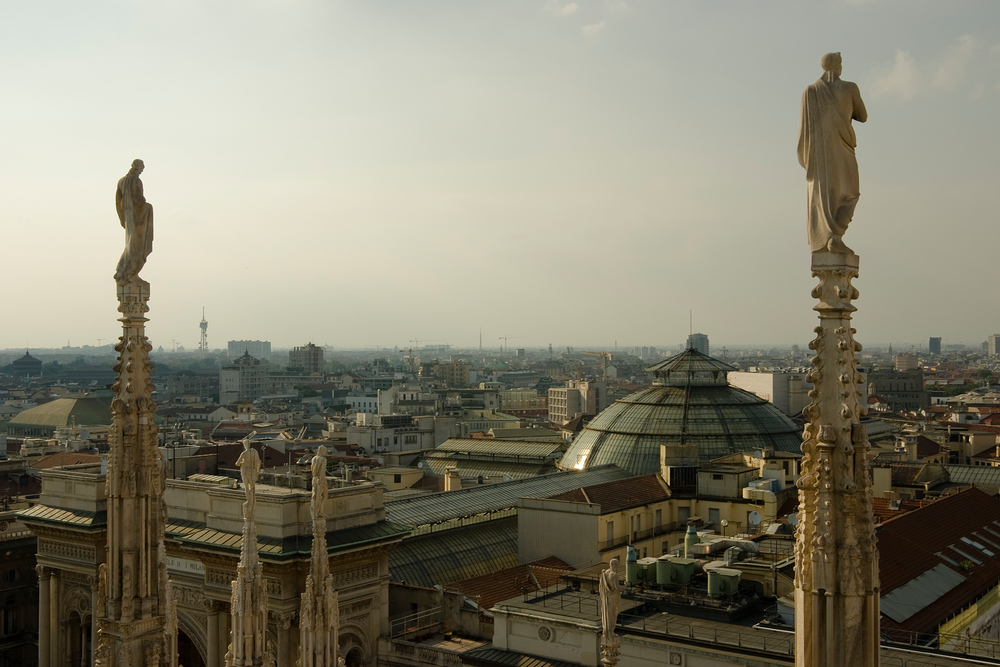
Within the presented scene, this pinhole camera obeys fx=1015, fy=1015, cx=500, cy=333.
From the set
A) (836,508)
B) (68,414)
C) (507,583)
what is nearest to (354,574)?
→ (507,583)

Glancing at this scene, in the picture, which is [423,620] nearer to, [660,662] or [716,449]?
[660,662]

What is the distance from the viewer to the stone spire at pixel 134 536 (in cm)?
1016

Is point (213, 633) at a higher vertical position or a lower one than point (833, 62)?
lower

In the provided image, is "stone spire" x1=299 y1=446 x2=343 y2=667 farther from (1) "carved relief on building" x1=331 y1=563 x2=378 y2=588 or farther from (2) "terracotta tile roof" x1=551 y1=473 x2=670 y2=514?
(2) "terracotta tile roof" x1=551 y1=473 x2=670 y2=514

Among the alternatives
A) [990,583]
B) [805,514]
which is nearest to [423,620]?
[990,583]

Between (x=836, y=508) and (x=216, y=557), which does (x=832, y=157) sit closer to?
(x=836, y=508)

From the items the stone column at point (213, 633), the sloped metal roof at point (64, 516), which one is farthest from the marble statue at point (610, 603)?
the sloped metal roof at point (64, 516)

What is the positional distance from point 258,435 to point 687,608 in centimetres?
8038

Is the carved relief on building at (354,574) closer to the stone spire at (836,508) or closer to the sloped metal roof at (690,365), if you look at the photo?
the stone spire at (836,508)

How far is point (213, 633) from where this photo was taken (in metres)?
30.0

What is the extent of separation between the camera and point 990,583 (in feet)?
97.8

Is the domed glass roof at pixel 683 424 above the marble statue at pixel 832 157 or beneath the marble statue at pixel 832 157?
beneath

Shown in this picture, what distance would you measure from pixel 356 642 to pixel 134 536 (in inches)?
803

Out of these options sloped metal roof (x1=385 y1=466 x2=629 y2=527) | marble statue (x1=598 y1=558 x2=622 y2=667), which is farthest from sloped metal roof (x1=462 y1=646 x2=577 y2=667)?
sloped metal roof (x1=385 y1=466 x2=629 y2=527)
